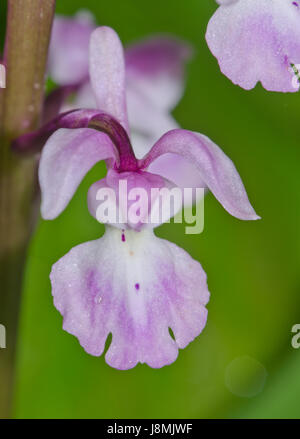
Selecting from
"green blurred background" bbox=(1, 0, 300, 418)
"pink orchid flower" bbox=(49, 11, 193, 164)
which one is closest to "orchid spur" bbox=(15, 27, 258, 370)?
"pink orchid flower" bbox=(49, 11, 193, 164)

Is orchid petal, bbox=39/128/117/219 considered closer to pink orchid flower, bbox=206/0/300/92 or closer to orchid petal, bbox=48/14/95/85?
pink orchid flower, bbox=206/0/300/92

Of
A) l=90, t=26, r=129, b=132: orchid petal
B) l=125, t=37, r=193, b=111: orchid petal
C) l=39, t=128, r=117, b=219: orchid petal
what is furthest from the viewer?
l=125, t=37, r=193, b=111: orchid petal

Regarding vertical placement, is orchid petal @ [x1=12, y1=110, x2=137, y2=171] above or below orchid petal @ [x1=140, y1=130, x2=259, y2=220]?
above

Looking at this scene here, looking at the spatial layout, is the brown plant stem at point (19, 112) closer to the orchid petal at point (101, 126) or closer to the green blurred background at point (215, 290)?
the orchid petal at point (101, 126)

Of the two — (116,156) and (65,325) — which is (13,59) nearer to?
(116,156)

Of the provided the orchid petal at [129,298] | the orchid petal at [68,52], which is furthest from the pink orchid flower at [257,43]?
the orchid petal at [68,52]
